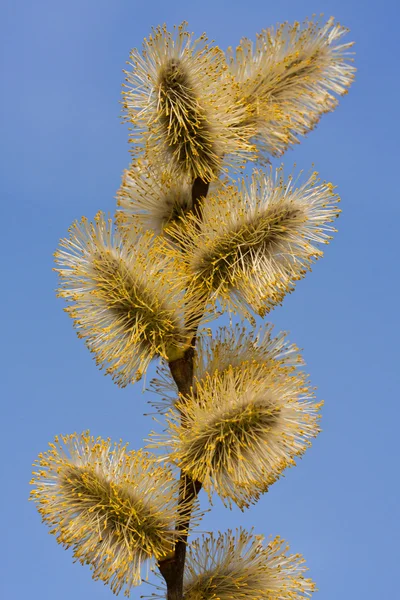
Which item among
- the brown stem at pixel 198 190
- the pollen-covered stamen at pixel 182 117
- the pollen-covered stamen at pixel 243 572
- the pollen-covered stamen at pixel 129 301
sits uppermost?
the pollen-covered stamen at pixel 182 117

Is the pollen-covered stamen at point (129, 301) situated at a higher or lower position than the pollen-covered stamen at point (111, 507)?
higher

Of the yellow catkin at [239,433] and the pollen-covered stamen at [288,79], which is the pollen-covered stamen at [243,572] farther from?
→ the pollen-covered stamen at [288,79]

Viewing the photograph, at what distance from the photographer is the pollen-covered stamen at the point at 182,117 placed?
4.71 meters

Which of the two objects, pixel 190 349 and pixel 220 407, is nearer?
pixel 220 407

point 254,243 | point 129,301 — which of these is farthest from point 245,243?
point 129,301

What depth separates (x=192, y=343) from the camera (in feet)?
15.9

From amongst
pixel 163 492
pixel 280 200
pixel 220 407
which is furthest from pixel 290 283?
pixel 163 492

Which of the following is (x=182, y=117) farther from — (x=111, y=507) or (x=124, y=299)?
(x=111, y=507)

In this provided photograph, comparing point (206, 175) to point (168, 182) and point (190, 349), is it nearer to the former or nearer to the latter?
point (168, 182)

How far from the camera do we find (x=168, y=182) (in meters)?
5.05

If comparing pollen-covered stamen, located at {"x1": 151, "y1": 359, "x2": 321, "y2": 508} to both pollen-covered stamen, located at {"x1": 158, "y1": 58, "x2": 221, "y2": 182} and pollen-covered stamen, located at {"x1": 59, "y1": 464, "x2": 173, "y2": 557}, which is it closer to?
pollen-covered stamen, located at {"x1": 59, "y1": 464, "x2": 173, "y2": 557}

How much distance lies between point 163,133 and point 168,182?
33 centimetres

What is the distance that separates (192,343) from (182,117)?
1.09 metres

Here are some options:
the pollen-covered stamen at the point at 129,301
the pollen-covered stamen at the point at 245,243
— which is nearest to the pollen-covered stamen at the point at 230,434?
the pollen-covered stamen at the point at 129,301
